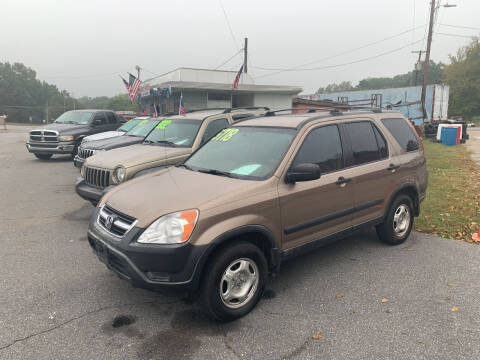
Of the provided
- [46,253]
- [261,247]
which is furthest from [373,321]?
[46,253]

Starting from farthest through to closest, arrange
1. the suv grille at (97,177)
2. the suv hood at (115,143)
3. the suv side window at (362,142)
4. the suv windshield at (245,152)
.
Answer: the suv hood at (115,143)
the suv grille at (97,177)
the suv side window at (362,142)
the suv windshield at (245,152)

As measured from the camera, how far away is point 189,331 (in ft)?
9.90

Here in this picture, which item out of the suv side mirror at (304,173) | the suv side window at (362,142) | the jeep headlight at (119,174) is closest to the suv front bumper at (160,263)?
the suv side mirror at (304,173)

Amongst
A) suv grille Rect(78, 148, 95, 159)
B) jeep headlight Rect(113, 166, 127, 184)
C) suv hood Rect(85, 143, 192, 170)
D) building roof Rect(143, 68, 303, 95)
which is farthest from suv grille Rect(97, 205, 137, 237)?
building roof Rect(143, 68, 303, 95)

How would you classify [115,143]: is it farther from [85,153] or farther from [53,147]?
[53,147]

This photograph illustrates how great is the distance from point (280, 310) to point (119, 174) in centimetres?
347

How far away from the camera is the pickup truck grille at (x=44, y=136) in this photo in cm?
1255

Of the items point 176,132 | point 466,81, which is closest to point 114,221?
point 176,132

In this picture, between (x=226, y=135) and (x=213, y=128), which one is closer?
(x=226, y=135)

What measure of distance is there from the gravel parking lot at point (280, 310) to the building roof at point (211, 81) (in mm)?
19231

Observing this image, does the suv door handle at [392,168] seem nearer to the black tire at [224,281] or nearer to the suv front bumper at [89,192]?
the black tire at [224,281]

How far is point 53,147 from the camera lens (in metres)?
12.6

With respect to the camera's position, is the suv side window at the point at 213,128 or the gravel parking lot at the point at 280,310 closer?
the gravel parking lot at the point at 280,310

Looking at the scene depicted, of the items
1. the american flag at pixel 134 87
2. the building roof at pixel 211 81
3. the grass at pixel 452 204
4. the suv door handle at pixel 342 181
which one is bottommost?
the grass at pixel 452 204
